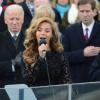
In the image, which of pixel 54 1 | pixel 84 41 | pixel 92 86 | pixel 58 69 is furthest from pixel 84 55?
pixel 54 1

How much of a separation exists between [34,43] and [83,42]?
1.52 m

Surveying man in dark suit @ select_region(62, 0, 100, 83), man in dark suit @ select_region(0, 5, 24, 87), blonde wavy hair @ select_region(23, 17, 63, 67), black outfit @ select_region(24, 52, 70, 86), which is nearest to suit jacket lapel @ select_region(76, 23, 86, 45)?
man in dark suit @ select_region(62, 0, 100, 83)

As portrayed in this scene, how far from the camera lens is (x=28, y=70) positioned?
6277 millimetres

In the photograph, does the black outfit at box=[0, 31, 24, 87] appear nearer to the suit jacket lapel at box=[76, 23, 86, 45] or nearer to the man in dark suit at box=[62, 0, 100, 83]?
the man in dark suit at box=[62, 0, 100, 83]

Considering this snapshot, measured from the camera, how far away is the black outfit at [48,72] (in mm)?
6223

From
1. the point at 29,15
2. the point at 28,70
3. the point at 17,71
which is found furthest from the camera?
the point at 29,15

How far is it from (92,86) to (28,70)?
93 cm

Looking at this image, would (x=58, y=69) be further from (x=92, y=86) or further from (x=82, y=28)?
(x=82, y=28)

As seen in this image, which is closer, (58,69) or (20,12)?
(58,69)

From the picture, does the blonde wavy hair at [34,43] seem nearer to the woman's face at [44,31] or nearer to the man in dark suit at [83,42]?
the woman's face at [44,31]

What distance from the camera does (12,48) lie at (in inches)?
290

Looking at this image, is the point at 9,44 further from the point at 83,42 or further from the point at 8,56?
the point at 83,42

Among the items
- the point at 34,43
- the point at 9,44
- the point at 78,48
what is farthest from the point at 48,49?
the point at 78,48

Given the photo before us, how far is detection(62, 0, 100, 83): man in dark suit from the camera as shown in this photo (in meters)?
7.71
